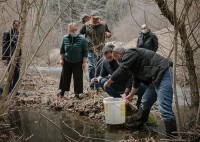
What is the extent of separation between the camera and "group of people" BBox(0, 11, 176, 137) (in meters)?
5.36

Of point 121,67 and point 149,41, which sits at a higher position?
point 149,41

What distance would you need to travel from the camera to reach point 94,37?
925cm

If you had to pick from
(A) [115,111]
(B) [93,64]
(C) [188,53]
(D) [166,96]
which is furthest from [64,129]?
(B) [93,64]

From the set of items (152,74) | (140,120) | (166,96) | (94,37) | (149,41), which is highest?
(94,37)

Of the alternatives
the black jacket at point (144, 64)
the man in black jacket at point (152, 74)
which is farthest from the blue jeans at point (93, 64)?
the black jacket at point (144, 64)

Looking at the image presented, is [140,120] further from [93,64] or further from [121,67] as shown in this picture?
[93,64]

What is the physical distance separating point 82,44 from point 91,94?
47.5 inches

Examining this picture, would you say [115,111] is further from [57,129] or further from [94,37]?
[94,37]

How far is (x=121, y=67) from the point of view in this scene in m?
5.73

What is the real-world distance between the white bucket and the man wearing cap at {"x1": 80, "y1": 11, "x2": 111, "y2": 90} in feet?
8.56

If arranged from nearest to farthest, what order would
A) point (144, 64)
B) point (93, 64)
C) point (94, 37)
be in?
point (144, 64), point (93, 64), point (94, 37)

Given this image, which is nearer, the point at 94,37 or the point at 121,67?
the point at 121,67

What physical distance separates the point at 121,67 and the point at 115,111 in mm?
959

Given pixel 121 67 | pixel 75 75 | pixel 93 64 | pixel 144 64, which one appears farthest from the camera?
pixel 93 64
